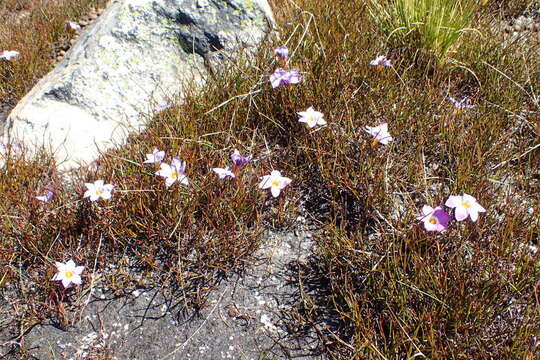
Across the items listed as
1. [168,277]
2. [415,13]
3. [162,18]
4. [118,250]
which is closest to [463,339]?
[168,277]

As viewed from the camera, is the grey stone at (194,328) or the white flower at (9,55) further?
the white flower at (9,55)

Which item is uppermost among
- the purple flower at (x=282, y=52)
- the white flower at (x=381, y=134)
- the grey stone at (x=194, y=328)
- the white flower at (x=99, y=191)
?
the purple flower at (x=282, y=52)

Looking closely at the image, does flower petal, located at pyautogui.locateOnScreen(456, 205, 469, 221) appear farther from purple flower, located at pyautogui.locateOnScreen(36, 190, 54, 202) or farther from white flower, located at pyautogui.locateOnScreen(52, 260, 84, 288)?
purple flower, located at pyautogui.locateOnScreen(36, 190, 54, 202)

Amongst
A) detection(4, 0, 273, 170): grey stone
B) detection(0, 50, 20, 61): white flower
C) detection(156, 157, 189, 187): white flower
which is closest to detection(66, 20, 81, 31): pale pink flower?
detection(0, 50, 20, 61): white flower

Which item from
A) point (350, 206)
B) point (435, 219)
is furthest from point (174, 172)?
point (435, 219)

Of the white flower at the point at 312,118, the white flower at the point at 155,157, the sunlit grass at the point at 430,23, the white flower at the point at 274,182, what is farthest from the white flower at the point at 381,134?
the white flower at the point at 155,157

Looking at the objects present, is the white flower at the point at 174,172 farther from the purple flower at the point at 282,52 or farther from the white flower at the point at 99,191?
the purple flower at the point at 282,52
